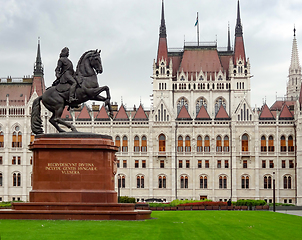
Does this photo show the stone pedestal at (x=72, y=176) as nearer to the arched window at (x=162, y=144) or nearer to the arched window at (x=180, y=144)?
the arched window at (x=162, y=144)

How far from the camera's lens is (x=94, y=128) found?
105 meters

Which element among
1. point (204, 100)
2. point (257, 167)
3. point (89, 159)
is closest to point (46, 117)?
point (204, 100)

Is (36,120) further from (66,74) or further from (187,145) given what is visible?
(187,145)

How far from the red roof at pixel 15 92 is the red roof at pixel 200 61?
32.3 meters

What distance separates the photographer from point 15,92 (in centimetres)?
10744

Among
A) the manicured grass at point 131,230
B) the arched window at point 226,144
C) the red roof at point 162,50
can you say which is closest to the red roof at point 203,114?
the arched window at point 226,144

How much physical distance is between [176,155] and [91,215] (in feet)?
234

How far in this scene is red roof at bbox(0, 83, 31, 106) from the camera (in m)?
106

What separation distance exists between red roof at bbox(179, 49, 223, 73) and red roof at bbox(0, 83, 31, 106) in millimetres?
32282

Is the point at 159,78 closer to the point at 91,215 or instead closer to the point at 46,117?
the point at 46,117

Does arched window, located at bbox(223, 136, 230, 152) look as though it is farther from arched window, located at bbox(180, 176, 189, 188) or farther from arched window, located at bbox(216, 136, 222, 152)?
arched window, located at bbox(180, 176, 189, 188)

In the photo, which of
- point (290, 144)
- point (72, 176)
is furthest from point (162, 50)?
point (72, 176)

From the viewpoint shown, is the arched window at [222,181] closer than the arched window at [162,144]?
Yes

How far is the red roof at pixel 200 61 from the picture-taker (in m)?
116
